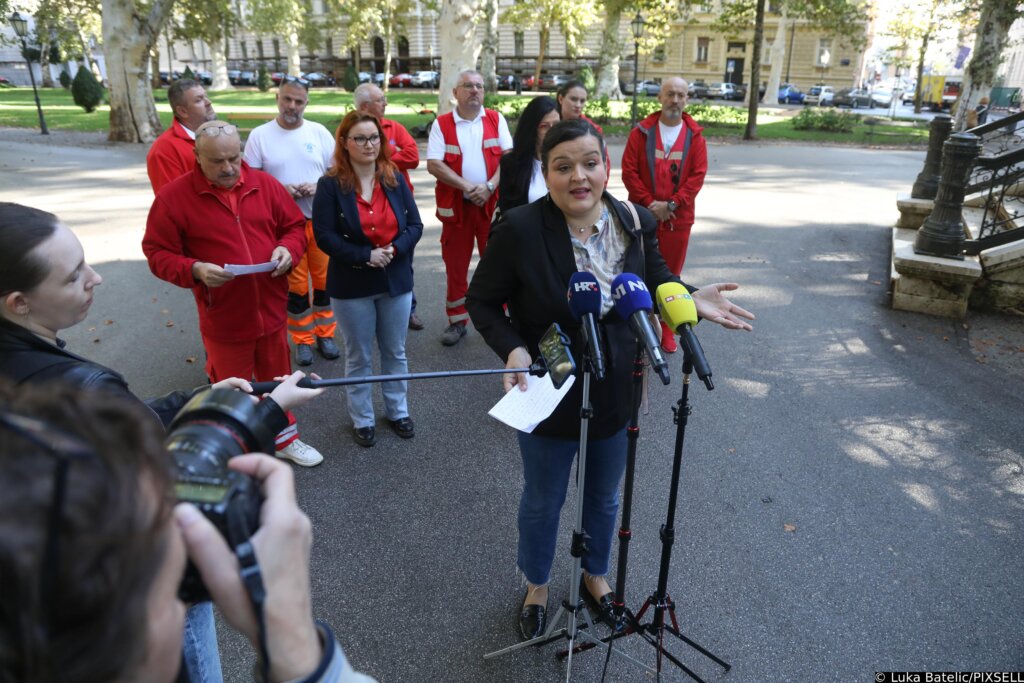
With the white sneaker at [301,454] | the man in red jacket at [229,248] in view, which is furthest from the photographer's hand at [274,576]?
the white sneaker at [301,454]

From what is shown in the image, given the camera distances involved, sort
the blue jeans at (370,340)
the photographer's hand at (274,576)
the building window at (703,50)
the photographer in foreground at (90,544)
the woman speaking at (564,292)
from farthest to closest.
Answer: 1. the building window at (703,50)
2. the blue jeans at (370,340)
3. the woman speaking at (564,292)
4. the photographer's hand at (274,576)
5. the photographer in foreground at (90,544)

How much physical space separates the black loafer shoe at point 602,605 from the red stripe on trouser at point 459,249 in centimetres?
333

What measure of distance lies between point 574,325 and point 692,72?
201 feet

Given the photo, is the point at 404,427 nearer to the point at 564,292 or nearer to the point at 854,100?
the point at 564,292

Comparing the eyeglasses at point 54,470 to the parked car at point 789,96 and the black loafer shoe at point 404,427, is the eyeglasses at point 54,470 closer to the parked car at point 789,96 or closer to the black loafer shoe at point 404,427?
the black loafer shoe at point 404,427

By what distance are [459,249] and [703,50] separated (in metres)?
58.4

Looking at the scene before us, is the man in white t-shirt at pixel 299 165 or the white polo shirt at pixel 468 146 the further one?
the white polo shirt at pixel 468 146

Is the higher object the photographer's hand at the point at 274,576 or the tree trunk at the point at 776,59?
the tree trunk at the point at 776,59

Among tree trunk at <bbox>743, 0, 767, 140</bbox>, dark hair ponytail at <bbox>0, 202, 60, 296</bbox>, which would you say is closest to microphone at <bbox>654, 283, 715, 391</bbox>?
dark hair ponytail at <bbox>0, 202, 60, 296</bbox>

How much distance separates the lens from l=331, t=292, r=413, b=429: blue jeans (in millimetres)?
4152

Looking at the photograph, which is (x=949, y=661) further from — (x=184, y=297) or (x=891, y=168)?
(x=891, y=168)

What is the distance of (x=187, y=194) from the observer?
3527 mm

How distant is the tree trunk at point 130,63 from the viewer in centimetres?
1686

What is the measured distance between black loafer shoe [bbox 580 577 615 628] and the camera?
1839 mm
